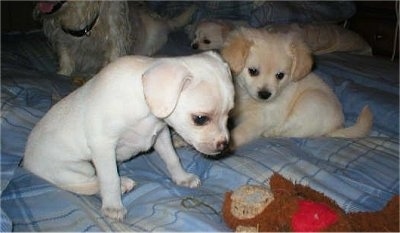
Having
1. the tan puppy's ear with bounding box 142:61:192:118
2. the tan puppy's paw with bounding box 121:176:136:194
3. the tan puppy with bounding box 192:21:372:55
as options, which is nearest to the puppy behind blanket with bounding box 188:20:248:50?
the tan puppy with bounding box 192:21:372:55

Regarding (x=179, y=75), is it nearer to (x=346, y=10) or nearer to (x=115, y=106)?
(x=115, y=106)

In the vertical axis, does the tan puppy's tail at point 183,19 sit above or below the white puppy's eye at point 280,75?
below

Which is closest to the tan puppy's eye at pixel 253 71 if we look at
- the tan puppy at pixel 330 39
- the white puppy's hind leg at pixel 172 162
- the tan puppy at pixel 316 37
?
the white puppy's hind leg at pixel 172 162

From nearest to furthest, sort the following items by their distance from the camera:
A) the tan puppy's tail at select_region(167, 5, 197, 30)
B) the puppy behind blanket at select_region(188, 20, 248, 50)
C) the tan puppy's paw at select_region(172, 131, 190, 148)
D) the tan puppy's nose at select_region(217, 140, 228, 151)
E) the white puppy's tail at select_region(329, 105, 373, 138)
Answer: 1. the tan puppy's nose at select_region(217, 140, 228, 151)
2. the tan puppy's paw at select_region(172, 131, 190, 148)
3. the white puppy's tail at select_region(329, 105, 373, 138)
4. the puppy behind blanket at select_region(188, 20, 248, 50)
5. the tan puppy's tail at select_region(167, 5, 197, 30)

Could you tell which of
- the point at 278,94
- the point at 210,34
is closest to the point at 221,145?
the point at 278,94

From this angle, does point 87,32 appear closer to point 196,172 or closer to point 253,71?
point 253,71

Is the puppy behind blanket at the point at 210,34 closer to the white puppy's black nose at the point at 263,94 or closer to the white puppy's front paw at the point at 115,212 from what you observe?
the white puppy's black nose at the point at 263,94

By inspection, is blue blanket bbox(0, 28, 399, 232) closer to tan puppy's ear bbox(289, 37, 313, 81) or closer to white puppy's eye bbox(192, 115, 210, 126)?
white puppy's eye bbox(192, 115, 210, 126)
